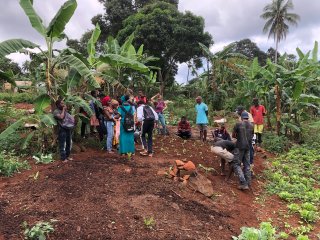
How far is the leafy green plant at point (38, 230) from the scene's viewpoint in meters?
4.90

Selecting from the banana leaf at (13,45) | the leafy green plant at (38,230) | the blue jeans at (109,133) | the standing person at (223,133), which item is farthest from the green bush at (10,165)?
the standing person at (223,133)

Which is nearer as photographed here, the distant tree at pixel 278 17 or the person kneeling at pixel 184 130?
the person kneeling at pixel 184 130

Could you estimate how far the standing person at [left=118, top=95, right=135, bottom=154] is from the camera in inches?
349

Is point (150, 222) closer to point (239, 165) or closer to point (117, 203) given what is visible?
point (117, 203)

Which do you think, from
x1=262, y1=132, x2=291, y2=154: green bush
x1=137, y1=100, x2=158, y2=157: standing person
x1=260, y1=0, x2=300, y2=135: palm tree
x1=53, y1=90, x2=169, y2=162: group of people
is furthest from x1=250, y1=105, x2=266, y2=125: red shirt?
x1=260, y1=0, x2=300, y2=135: palm tree

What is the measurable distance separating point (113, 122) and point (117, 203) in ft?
11.6

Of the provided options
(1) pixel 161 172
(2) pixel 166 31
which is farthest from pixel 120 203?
(2) pixel 166 31

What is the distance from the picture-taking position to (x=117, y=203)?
613cm

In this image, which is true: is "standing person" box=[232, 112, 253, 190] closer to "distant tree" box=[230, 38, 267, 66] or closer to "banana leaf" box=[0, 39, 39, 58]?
"banana leaf" box=[0, 39, 39, 58]

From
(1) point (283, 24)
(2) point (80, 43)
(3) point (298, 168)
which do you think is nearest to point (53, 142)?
(3) point (298, 168)

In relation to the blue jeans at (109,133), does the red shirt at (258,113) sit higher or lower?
higher

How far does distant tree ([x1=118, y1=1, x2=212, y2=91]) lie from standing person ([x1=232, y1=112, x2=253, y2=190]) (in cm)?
1742

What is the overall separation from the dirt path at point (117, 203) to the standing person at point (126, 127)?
1.51 ft

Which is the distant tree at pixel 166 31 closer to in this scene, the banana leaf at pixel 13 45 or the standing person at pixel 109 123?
the standing person at pixel 109 123
